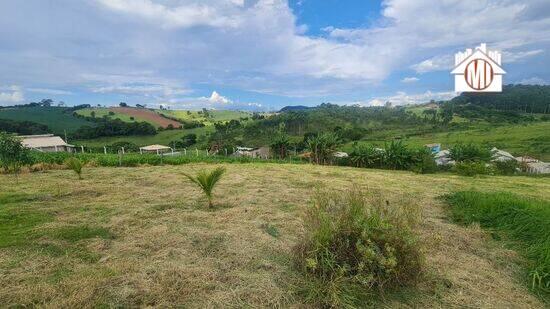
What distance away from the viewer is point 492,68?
37.5 feet

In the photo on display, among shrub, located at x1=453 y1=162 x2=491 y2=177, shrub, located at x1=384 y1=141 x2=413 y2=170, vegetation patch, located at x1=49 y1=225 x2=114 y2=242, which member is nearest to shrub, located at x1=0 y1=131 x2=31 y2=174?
vegetation patch, located at x1=49 y1=225 x2=114 y2=242

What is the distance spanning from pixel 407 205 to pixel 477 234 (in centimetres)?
265

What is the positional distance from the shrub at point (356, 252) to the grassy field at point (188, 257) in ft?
0.65

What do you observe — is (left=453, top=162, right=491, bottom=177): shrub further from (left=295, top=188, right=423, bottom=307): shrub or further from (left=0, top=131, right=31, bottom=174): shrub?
(left=0, top=131, right=31, bottom=174): shrub

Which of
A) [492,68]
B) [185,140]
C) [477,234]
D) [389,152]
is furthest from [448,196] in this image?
[185,140]

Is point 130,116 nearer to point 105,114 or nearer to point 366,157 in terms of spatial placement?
point 105,114

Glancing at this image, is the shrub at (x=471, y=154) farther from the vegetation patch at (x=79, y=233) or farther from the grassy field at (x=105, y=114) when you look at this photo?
the grassy field at (x=105, y=114)

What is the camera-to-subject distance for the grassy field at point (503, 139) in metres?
48.7

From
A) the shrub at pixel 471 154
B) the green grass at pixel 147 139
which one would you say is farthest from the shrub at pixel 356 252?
the green grass at pixel 147 139

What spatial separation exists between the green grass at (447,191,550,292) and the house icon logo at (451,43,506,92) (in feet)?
14.8

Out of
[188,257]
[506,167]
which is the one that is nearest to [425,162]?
[506,167]

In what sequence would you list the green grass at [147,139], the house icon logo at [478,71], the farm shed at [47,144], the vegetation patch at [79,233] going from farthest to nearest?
the green grass at [147,139] → the farm shed at [47,144] → the house icon logo at [478,71] → the vegetation patch at [79,233]

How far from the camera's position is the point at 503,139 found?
55.2 metres

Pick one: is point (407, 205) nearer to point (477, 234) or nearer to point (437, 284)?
point (437, 284)
